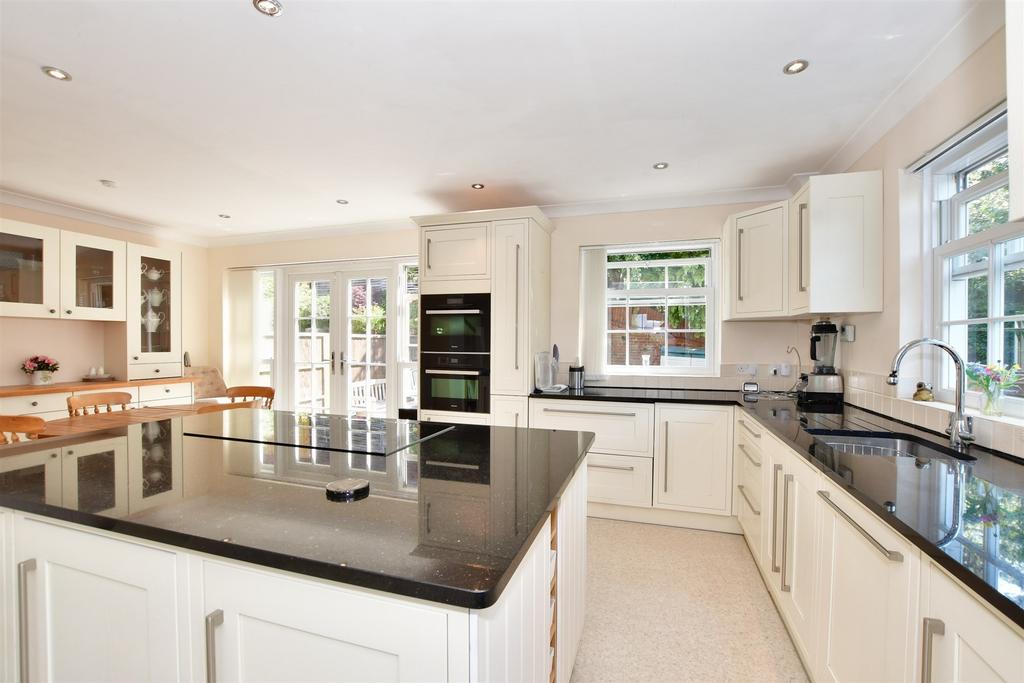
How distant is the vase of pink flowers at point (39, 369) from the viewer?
11.6 ft

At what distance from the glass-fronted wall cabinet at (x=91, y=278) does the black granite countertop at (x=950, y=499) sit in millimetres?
5095

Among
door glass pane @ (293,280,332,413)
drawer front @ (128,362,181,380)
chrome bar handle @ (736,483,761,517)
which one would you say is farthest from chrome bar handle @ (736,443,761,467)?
drawer front @ (128,362,181,380)

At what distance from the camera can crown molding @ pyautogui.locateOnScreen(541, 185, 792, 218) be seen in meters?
3.35

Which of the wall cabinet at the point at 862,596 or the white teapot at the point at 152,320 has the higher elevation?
the white teapot at the point at 152,320

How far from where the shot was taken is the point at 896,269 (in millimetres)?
2160

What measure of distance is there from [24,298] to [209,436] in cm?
320

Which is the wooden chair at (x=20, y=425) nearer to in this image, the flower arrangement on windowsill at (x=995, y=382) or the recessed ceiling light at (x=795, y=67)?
the recessed ceiling light at (x=795, y=67)

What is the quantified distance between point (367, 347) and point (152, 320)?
1970 millimetres

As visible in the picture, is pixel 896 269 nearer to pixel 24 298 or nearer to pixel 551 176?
pixel 551 176

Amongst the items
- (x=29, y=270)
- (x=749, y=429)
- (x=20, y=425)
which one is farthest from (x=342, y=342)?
(x=749, y=429)

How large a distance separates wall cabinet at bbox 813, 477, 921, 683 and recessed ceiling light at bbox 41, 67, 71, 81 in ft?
11.2

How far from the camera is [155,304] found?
166 inches

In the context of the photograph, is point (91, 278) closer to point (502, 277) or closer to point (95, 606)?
point (502, 277)

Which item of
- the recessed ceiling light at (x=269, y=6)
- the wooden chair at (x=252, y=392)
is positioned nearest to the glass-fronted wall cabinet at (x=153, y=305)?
the wooden chair at (x=252, y=392)
